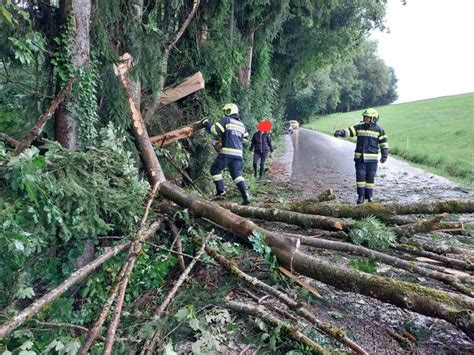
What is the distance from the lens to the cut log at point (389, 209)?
4082 mm

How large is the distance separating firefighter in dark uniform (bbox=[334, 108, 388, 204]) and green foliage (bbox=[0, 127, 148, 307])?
4404 mm

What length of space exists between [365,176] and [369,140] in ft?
2.40

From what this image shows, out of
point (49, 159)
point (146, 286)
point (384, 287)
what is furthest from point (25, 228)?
point (384, 287)

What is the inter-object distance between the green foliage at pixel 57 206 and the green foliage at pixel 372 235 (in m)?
2.48

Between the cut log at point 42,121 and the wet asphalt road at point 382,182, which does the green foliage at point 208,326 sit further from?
the wet asphalt road at point 382,182

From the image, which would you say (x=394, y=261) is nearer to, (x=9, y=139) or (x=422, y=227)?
(x=422, y=227)

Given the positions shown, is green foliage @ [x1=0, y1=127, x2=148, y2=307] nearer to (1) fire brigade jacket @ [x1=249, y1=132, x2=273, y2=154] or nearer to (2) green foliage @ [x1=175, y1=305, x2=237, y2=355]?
(2) green foliage @ [x1=175, y1=305, x2=237, y2=355]

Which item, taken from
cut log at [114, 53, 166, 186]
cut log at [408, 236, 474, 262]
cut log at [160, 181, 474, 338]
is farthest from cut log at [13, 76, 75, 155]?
cut log at [408, 236, 474, 262]

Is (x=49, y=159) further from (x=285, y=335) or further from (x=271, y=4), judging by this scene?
(x=271, y=4)

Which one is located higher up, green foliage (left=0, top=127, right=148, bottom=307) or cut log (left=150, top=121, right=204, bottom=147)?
cut log (left=150, top=121, right=204, bottom=147)

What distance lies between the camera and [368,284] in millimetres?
2703

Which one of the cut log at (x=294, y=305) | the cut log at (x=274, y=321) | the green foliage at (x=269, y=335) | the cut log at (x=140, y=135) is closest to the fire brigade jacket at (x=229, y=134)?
the cut log at (x=140, y=135)

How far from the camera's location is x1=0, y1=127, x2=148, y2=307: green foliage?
2744mm

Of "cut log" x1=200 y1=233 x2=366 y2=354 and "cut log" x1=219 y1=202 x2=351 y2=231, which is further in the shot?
"cut log" x1=219 y1=202 x2=351 y2=231
